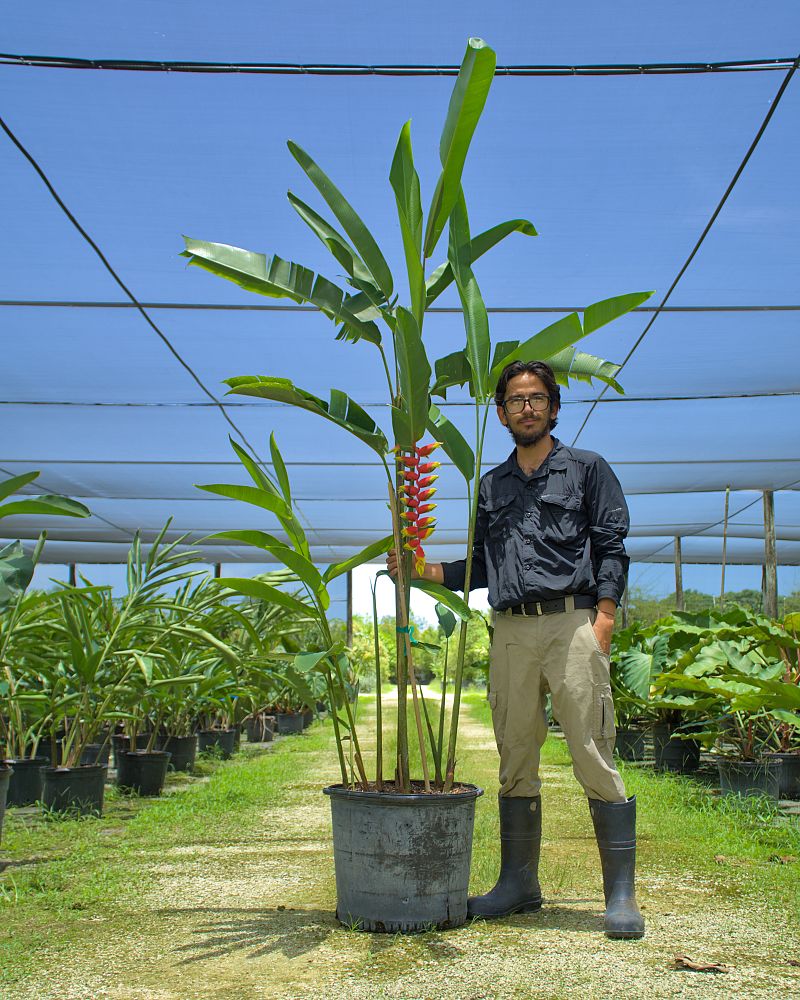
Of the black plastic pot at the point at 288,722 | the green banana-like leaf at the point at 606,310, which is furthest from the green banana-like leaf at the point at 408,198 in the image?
the black plastic pot at the point at 288,722

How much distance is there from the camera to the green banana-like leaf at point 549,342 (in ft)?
7.54

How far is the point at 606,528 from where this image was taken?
2.31 metres

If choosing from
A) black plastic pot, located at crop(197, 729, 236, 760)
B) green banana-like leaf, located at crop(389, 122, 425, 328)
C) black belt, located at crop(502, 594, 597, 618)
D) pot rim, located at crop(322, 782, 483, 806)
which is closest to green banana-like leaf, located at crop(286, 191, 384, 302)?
green banana-like leaf, located at crop(389, 122, 425, 328)

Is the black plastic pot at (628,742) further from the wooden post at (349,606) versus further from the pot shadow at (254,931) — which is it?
the wooden post at (349,606)

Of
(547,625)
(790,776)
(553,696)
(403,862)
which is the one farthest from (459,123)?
(790,776)

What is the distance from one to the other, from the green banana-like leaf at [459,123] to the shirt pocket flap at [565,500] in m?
0.74

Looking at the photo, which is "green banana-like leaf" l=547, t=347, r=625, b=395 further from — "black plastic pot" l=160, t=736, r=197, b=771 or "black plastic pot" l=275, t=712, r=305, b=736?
"black plastic pot" l=275, t=712, r=305, b=736

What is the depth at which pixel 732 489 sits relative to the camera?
24.4 ft

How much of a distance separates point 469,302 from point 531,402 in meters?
0.33

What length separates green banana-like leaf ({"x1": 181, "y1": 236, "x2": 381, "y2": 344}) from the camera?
2.34 meters

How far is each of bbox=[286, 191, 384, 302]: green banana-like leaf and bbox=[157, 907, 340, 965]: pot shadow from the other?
161 cm

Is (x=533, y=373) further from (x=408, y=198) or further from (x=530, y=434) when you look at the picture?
(x=408, y=198)

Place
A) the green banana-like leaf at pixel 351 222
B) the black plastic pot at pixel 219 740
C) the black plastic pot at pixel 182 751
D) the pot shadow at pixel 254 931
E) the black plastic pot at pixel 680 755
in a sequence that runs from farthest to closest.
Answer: the black plastic pot at pixel 219 740 → the black plastic pot at pixel 182 751 → the black plastic pot at pixel 680 755 → the green banana-like leaf at pixel 351 222 → the pot shadow at pixel 254 931

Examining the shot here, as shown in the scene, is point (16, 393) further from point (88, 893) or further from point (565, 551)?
point (565, 551)
